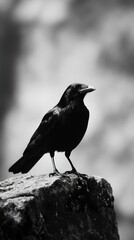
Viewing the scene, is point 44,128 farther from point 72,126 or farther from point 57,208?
point 57,208

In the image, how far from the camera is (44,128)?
873cm

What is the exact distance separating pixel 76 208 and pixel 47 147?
2009 millimetres

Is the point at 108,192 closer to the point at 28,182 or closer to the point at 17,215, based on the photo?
the point at 28,182

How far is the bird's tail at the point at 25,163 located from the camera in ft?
28.4

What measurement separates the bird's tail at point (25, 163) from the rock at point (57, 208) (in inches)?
57.2

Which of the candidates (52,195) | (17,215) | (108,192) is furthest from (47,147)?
(17,215)

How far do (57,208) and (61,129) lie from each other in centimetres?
212

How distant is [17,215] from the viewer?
5922mm

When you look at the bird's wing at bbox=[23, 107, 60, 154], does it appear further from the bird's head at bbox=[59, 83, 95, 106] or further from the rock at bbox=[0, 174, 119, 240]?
the rock at bbox=[0, 174, 119, 240]

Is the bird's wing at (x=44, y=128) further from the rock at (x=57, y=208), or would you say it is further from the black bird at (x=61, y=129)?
the rock at (x=57, y=208)

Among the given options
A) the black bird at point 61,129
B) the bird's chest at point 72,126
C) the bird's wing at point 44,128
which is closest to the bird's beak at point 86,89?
the black bird at point 61,129

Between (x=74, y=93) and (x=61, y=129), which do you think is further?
(x=74, y=93)

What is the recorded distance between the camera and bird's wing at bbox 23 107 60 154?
8445 mm

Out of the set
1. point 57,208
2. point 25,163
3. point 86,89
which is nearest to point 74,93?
point 86,89
